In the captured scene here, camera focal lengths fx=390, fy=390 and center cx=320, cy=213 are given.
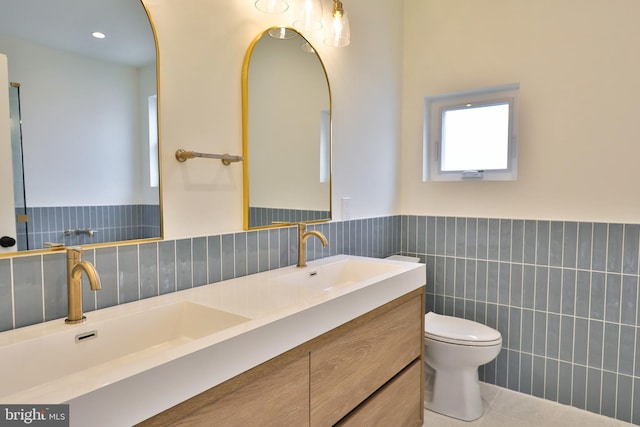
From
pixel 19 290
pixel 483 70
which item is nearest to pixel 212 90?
pixel 19 290

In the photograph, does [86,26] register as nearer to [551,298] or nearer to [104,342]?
[104,342]

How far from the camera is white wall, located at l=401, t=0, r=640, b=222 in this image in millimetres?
2059

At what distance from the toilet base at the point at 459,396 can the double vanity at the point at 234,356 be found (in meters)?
0.51

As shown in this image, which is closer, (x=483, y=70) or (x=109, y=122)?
(x=109, y=122)

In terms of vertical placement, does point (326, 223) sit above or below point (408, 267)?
above

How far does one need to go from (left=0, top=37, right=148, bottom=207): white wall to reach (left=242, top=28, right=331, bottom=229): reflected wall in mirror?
19.5 inches

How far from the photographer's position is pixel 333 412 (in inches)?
52.6

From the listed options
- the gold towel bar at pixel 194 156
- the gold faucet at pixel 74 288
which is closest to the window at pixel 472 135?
the gold towel bar at pixel 194 156

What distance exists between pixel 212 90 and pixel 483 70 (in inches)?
70.0

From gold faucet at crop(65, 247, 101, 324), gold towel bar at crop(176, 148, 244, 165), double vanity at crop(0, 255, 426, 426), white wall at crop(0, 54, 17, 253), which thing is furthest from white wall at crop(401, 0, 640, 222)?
white wall at crop(0, 54, 17, 253)

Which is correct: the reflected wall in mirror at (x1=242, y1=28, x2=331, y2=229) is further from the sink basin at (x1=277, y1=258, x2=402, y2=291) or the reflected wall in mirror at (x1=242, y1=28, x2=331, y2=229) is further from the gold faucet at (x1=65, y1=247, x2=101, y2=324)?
the gold faucet at (x1=65, y1=247, x2=101, y2=324)

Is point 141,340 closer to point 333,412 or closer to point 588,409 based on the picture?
point 333,412

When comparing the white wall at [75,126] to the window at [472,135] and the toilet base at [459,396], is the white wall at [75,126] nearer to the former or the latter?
the toilet base at [459,396]

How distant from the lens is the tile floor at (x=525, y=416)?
2111mm
